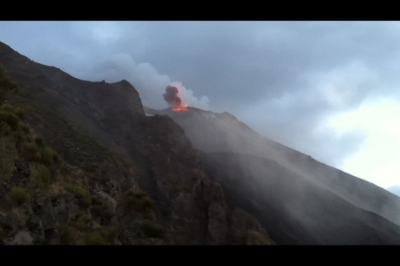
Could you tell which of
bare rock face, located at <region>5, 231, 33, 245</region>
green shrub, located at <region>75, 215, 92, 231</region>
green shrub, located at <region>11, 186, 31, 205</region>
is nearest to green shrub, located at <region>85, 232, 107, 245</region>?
green shrub, located at <region>75, 215, 92, 231</region>

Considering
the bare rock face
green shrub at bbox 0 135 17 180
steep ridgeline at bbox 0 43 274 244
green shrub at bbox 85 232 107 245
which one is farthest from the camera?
steep ridgeline at bbox 0 43 274 244

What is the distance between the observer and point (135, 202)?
3912 centimetres

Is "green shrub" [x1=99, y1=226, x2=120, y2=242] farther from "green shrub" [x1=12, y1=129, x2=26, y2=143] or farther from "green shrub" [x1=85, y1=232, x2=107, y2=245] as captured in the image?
"green shrub" [x1=12, y1=129, x2=26, y2=143]

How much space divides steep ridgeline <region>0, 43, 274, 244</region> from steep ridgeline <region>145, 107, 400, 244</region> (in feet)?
37.3

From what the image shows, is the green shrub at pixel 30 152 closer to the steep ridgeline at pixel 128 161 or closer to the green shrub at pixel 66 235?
the steep ridgeline at pixel 128 161

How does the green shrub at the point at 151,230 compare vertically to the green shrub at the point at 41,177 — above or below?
below

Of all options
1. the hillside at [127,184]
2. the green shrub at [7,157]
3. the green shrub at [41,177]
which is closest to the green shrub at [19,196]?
the hillside at [127,184]

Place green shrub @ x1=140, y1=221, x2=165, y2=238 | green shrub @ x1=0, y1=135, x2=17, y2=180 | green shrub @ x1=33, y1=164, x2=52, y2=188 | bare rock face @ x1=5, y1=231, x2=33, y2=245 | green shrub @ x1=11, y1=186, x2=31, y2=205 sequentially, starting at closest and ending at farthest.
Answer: bare rock face @ x1=5, y1=231, x2=33, y2=245 → green shrub @ x1=11, y1=186, x2=31, y2=205 → green shrub @ x1=0, y1=135, x2=17, y2=180 → green shrub @ x1=33, y1=164, x2=52, y2=188 → green shrub @ x1=140, y1=221, x2=165, y2=238

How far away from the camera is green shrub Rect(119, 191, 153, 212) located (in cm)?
3806

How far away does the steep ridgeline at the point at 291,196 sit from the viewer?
241 ft

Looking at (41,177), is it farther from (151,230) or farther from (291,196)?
(291,196)

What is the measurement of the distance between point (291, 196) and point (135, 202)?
61.3 meters


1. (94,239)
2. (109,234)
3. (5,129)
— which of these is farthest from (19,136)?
(94,239)
